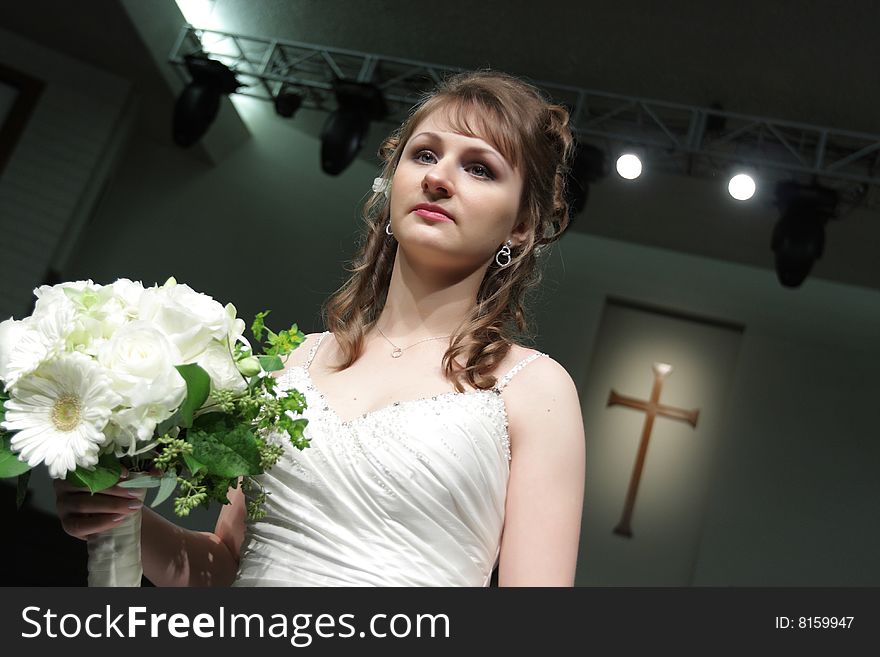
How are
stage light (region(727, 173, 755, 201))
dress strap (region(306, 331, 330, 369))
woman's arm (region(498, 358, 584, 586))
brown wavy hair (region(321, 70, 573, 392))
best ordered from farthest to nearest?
1. stage light (region(727, 173, 755, 201))
2. dress strap (region(306, 331, 330, 369))
3. brown wavy hair (region(321, 70, 573, 392))
4. woman's arm (region(498, 358, 584, 586))

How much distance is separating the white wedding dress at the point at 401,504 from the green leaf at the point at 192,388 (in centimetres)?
35

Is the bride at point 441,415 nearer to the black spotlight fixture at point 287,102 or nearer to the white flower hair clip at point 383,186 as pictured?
the white flower hair clip at point 383,186

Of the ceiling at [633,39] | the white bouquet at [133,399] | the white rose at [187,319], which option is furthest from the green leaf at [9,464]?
the ceiling at [633,39]

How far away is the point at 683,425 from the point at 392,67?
8.66ft

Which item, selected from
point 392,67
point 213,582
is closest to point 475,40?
point 392,67

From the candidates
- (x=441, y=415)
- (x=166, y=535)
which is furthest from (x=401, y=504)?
(x=166, y=535)

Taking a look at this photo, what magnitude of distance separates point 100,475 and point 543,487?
0.60 meters

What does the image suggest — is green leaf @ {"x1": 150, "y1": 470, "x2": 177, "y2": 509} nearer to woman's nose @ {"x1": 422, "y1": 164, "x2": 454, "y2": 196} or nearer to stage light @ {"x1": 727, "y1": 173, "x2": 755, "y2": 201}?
woman's nose @ {"x1": 422, "y1": 164, "x2": 454, "y2": 196}

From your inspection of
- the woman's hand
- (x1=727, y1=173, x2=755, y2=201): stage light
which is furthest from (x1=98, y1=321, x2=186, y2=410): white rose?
(x1=727, y1=173, x2=755, y2=201): stage light

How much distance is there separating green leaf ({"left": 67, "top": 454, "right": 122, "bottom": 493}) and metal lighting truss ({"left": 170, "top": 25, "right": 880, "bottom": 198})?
326cm

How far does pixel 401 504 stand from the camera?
4.76 ft

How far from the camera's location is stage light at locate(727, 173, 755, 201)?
4238mm

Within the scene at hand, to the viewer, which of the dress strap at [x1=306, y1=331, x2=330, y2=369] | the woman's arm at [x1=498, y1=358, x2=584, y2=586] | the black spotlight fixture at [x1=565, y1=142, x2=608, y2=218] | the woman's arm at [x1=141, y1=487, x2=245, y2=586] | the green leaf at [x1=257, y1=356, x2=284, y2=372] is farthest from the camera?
the black spotlight fixture at [x1=565, y1=142, x2=608, y2=218]

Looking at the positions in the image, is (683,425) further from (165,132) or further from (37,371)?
(37,371)
